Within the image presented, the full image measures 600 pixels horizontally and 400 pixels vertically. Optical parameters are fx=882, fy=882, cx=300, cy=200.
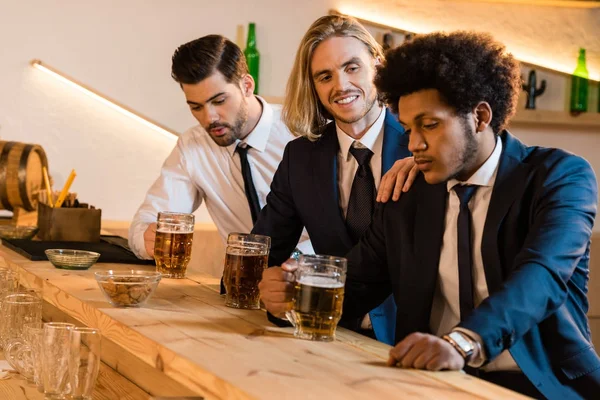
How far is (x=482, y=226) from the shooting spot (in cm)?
213

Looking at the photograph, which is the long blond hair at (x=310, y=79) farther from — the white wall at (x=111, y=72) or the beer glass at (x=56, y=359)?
the white wall at (x=111, y=72)

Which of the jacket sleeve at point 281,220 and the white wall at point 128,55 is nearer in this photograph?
the jacket sleeve at point 281,220

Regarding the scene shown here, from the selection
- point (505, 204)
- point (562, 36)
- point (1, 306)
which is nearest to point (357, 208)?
point (505, 204)

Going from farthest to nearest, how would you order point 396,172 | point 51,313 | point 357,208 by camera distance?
point 51,313, point 357,208, point 396,172

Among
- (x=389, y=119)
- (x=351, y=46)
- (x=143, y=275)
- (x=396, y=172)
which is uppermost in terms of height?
(x=351, y=46)

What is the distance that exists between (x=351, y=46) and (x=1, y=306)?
52.2 inches

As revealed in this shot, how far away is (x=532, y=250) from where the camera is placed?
1855 mm

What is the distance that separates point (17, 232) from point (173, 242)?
1.07 m

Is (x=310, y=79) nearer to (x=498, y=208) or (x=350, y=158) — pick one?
(x=350, y=158)

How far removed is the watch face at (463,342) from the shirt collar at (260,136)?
1839mm

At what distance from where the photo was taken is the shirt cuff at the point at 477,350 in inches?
65.0

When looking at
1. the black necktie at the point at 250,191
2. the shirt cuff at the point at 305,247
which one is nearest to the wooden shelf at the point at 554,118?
the black necktie at the point at 250,191

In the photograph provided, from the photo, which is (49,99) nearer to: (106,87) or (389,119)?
(106,87)

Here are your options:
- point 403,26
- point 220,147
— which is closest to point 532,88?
point 403,26
